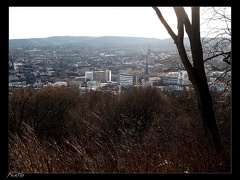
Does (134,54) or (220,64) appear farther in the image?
(134,54)

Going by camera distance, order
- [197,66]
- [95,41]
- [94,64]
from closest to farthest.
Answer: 1. [197,66]
2. [94,64]
3. [95,41]

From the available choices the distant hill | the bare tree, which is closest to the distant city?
the distant hill

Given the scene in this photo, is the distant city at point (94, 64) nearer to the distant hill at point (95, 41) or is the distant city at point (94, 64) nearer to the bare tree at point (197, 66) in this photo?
the distant hill at point (95, 41)

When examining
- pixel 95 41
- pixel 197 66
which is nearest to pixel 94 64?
pixel 95 41

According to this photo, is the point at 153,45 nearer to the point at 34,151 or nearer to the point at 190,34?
the point at 190,34

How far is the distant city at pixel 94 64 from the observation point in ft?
71.9

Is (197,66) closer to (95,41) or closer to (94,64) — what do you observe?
(94,64)

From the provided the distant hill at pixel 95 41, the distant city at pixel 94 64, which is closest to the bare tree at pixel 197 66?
the distant city at pixel 94 64

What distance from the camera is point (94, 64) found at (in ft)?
78.5

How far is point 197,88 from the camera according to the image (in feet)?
16.8

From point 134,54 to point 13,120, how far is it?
1014cm

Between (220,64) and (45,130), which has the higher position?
(220,64)
